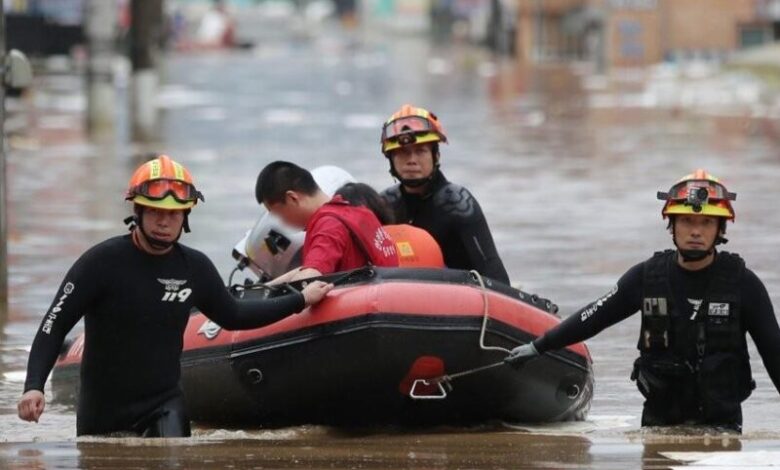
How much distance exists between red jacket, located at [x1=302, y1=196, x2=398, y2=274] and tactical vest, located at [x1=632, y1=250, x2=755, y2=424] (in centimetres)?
148

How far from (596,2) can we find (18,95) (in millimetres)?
21366

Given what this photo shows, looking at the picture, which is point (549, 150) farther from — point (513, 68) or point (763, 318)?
point (513, 68)

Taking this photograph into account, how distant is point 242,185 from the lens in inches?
949

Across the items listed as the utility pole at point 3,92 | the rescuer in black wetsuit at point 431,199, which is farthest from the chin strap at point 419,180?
the utility pole at point 3,92

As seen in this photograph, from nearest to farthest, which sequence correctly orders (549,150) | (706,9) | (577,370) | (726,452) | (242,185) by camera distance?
1. (726,452)
2. (577,370)
3. (242,185)
4. (549,150)
5. (706,9)

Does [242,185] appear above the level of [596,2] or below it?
below

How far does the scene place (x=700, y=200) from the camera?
27.9 ft

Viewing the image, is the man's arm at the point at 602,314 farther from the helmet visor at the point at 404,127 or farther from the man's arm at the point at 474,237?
the helmet visor at the point at 404,127

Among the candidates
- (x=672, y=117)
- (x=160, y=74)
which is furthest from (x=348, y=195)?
(x=160, y=74)

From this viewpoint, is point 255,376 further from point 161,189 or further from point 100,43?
point 100,43

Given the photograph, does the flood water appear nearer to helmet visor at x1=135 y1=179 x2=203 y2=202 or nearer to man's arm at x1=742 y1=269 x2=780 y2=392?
man's arm at x1=742 y1=269 x2=780 y2=392

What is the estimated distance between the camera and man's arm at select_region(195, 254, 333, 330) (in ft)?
28.9

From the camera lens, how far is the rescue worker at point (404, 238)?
396 inches

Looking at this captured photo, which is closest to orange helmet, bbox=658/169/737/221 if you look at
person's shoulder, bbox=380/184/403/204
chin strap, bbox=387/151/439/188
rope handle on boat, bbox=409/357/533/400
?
rope handle on boat, bbox=409/357/533/400
